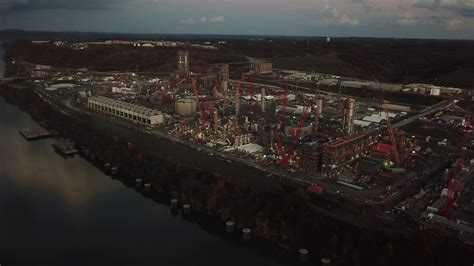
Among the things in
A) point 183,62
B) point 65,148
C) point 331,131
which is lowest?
point 65,148

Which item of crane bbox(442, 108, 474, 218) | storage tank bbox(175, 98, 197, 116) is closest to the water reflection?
storage tank bbox(175, 98, 197, 116)

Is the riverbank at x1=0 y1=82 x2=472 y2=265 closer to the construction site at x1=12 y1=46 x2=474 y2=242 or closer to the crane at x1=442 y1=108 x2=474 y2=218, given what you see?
the construction site at x1=12 y1=46 x2=474 y2=242

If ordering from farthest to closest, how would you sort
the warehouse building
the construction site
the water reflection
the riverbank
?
the warehouse building → the water reflection → the construction site → the riverbank

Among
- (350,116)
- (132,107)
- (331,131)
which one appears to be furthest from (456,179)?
(132,107)

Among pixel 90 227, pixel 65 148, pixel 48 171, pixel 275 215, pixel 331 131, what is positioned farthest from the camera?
pixel 331 131

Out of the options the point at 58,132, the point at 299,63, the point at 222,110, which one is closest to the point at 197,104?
the point at 222,110

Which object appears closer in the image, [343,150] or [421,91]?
[343,150]

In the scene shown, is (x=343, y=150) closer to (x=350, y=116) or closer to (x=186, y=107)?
→ (x=350, y=116)
